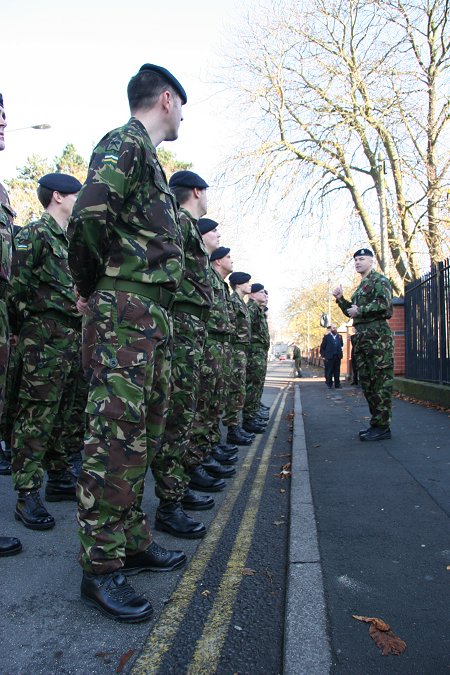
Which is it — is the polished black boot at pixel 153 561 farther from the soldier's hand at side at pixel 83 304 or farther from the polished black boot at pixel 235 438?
the polished black boot at pixel 235 438

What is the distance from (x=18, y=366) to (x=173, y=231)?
67.1 inches

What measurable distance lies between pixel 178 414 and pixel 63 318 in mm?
1085

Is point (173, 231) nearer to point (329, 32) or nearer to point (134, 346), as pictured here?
point (134, 346)

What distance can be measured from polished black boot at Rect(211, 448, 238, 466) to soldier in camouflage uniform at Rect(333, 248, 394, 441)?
184 centimetres

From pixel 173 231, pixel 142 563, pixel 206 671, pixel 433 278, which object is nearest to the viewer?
pixel 206 671

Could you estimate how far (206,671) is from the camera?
6.69 feet

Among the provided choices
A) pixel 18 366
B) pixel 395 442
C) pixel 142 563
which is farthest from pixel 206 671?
pixel 395 442

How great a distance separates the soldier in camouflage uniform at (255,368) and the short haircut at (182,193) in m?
4.43

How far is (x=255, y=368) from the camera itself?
27.1 feet

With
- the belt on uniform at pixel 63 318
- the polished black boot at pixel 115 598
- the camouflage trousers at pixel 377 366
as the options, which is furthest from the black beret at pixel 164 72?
the camouflage trousers at pixel 377 366

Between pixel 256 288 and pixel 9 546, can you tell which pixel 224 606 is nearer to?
pixel 9 546

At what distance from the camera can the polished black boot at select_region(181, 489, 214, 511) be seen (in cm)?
400

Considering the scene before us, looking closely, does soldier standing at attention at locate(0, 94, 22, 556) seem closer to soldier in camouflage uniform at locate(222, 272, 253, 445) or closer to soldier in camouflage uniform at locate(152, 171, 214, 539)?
soldier in camouflage uniform at locate(152, 171, 214, 539)

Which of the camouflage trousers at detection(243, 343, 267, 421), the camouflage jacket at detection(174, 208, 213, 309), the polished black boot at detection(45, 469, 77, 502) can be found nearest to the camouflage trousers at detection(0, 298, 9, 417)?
the camouflage jacket at detection(174, 208, 213, 309)
